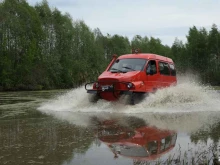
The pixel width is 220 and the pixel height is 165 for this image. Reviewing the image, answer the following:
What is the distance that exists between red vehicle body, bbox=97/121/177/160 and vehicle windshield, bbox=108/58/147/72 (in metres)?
5.66

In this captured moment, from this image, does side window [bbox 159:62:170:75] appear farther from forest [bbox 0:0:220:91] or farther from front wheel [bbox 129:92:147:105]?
forest [bbox 0:0:220:91]

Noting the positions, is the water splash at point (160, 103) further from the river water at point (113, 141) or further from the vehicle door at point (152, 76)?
the river water at point (113, 141)

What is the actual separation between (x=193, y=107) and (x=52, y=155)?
8379 mm

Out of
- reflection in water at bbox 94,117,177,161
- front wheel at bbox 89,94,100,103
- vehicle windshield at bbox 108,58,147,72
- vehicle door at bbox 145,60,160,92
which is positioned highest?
vehicle windshield at bbox 108,58,147,72

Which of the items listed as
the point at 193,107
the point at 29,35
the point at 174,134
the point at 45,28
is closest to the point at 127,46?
the point at 45,28

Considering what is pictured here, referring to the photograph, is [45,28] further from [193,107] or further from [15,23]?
[193,107]

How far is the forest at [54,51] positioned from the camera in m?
52.2

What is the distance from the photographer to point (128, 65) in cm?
1397

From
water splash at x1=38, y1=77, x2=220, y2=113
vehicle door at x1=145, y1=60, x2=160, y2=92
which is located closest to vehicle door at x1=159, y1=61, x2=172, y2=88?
vehicle door at x1=145, y1=60, x2=160, y2=92

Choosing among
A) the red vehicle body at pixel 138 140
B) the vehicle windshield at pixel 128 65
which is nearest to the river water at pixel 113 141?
the red vehicle body at pixel 138 140

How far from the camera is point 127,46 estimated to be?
9144cm

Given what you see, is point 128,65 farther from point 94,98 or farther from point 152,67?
point 94,98

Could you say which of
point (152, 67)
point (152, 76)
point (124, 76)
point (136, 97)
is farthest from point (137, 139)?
point (152, 67)

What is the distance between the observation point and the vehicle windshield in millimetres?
13742
